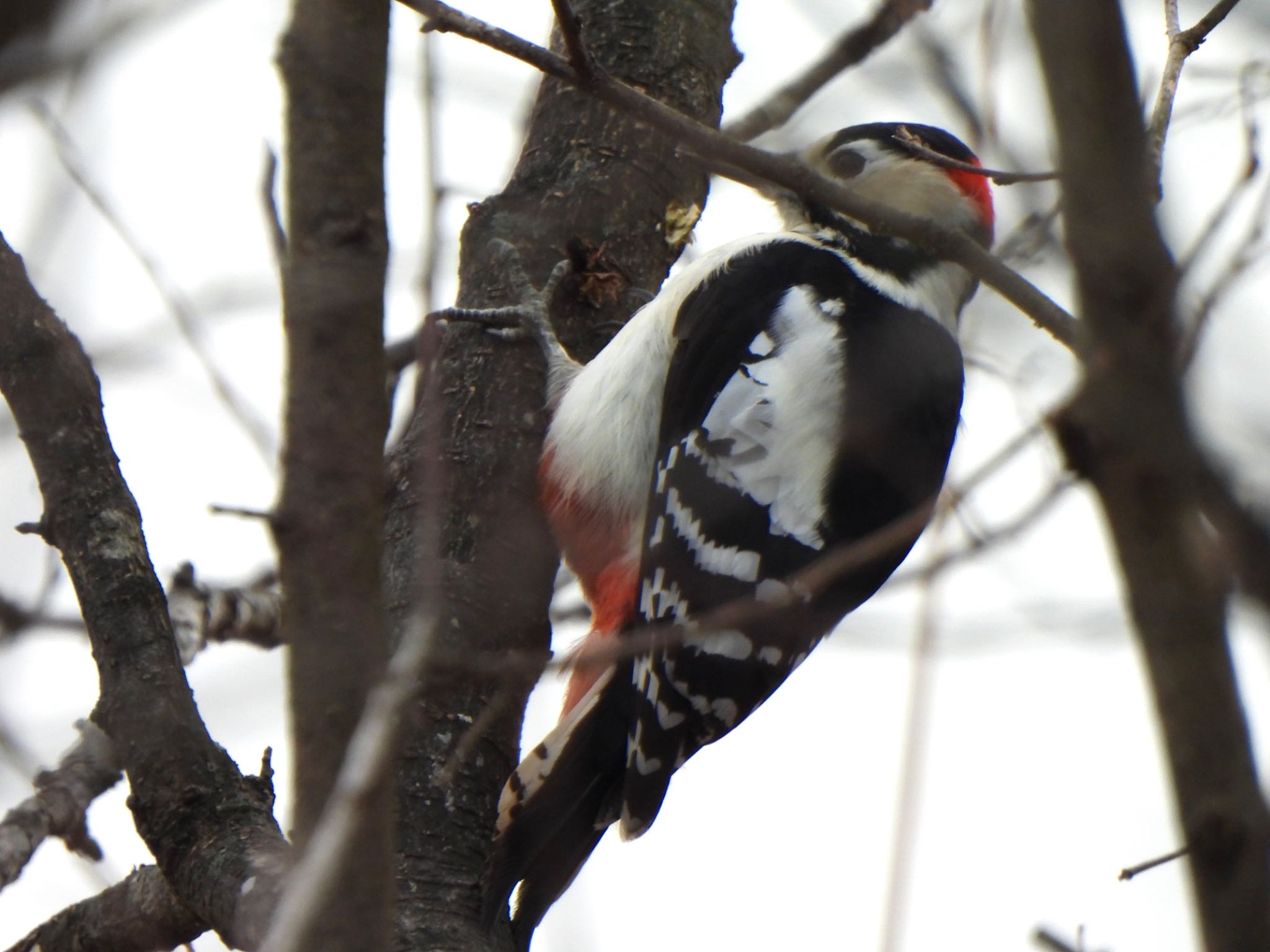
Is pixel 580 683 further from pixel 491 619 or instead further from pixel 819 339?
pixel 819 339

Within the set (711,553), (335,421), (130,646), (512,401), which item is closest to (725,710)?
(711,553)

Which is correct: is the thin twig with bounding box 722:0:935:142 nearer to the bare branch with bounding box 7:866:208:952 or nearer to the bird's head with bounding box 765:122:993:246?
the bird's head with bounding box 765:122:993:246

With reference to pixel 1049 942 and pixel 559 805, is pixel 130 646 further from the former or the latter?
pixel 1049 942

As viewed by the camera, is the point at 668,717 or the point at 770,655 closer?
the point at 668,717

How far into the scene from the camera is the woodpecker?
2.63m

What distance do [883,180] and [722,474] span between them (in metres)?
1.13

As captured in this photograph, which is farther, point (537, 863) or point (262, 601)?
point (262, 601)

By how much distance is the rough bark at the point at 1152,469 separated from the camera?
71 cm

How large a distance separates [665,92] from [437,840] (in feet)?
5.30

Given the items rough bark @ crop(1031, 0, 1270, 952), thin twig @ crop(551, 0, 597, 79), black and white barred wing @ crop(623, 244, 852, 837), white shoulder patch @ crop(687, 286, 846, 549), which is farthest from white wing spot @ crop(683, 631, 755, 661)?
rough bark @ crop(1031, 0, 1270, 952)

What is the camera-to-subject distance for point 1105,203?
0.77 meters

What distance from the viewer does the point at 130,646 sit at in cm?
187

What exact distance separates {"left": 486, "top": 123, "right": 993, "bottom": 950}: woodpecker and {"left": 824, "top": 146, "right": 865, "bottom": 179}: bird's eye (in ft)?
1.56

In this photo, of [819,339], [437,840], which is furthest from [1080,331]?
[819,339]
